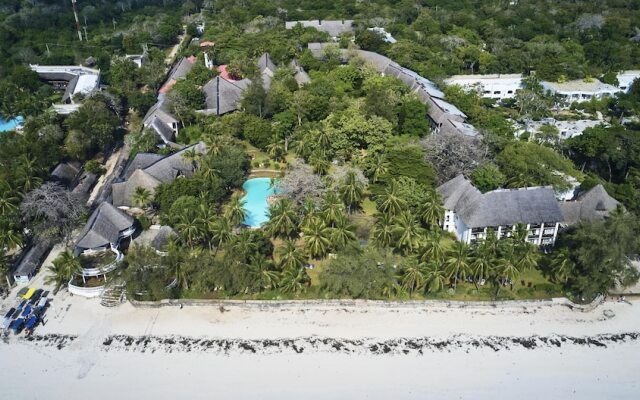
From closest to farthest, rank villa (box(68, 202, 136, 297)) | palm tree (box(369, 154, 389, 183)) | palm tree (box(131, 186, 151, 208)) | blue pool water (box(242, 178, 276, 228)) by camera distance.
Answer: villa (box(68, 202, 136, 297)), palm tree (box(131, 186, 151, 208)), blue pool water (box(242, 178, 276, 228)), palm tree (box(369, 154, 389, 183))

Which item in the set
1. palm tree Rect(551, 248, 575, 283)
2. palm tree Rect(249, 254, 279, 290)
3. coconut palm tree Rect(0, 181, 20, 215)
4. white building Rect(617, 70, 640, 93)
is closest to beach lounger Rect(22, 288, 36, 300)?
coconut palm tree Rect(0, 181, 20, 215)

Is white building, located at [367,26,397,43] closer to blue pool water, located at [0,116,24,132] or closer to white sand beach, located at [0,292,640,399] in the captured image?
blue pool water, located at [0,116,24,132]

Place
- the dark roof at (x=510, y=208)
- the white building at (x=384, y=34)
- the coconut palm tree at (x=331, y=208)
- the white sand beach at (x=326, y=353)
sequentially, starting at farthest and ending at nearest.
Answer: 1. the white building at (x=384, y=34)
2. the coconut palm tree at (x=331, y=208)
3. the dark roof at (x=510, y=208)
4. the white sand beach at (x=326, y=353)

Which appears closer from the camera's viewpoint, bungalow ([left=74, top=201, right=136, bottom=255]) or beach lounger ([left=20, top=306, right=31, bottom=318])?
beach lounger ([left=20, top=306, right=31, bottom=318])

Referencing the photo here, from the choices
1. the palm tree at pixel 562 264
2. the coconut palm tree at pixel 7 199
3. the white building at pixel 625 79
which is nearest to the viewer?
the palm tree at pixel 562 264

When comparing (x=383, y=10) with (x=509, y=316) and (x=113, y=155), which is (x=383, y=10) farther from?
(x=509, y=316)

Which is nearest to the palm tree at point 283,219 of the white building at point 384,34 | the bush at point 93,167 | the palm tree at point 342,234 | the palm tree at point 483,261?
the palm tree at point 342,234

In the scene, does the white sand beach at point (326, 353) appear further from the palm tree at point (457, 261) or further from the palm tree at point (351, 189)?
the palm tree at point (351, 189)
